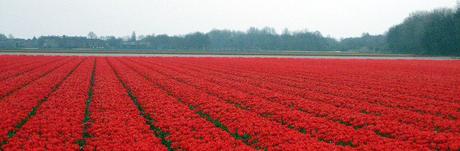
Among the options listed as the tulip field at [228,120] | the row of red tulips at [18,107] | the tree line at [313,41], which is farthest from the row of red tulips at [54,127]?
the tree line at [313,41]

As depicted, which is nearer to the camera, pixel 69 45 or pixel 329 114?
pixel 329 114

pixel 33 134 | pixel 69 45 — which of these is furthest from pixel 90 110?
pixel 69 45

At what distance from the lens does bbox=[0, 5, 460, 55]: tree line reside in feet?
290

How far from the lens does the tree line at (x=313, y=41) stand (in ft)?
290

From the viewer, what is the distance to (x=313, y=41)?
164375mm

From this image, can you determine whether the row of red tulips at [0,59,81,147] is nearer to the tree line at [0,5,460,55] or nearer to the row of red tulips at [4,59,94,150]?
the row of red tulips at [4,59,94,150]

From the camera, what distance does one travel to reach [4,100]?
13477 millimetres

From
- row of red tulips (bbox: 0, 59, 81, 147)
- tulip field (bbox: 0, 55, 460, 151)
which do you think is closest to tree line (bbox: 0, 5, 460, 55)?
tulip field (bbox: 0, 55, 460, 151)

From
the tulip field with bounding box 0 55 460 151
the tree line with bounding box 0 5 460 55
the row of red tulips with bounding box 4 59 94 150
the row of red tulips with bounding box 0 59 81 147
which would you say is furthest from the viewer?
the tree line with bounding box 0 5 460 55

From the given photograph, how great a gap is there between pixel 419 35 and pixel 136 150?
10229cm

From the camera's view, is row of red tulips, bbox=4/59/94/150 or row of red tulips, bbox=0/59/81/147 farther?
row of red tulips, bbox=0/59/81/147

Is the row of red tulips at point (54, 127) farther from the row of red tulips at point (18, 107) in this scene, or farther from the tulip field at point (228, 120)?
the row of red tulips at point (18, 107)

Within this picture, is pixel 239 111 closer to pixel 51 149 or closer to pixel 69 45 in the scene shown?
pixel 51 149

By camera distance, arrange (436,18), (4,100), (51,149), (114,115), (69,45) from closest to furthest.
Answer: (51,149) → (114,115) → (4,100) → (436,18) → (69,45)
